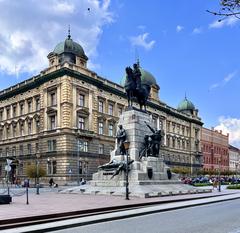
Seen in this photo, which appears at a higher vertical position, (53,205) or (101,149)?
(101,149)

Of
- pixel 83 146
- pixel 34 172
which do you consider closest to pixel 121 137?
pixel 34 172

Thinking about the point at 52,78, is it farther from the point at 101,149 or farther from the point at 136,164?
the point at 136,164

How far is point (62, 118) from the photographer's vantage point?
64.1m

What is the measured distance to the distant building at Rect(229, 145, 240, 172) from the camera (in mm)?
155312

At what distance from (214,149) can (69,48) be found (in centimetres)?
7952

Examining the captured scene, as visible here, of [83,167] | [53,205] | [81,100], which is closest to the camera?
[53,205]

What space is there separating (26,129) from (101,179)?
4322cm

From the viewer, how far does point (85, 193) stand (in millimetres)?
30531

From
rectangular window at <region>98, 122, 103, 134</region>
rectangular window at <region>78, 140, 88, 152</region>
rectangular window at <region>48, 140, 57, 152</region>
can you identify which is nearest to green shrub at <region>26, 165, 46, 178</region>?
rectangular window at <region>48, 140, 57, 152</region>

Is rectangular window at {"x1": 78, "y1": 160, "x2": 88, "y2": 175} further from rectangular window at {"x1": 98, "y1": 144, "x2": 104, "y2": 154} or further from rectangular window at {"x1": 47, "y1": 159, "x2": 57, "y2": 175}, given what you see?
→ rectangular window at {"x1": 98, "y1": 144, "x2": 104, "y2": 154}

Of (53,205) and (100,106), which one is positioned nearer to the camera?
(53,205)

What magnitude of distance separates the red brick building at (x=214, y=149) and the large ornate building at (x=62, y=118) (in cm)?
5466

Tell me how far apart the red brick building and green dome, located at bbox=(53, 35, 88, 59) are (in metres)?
62.9

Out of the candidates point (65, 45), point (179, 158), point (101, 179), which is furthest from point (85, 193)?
point (179, 158)
